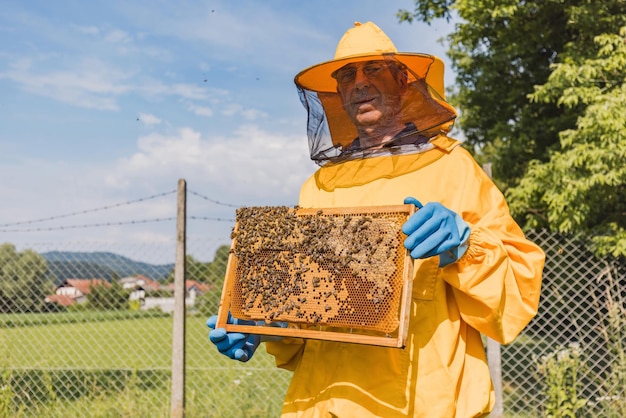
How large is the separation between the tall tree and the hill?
4919 millimetres

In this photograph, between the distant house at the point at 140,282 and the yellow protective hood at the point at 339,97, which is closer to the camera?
the yellow protective hood at the point at 339,97

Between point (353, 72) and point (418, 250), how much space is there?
34.4 inches

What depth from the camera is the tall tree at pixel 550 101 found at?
7.78 metres

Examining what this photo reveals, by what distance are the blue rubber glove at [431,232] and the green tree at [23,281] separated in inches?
229

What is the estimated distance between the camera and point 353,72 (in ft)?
7.41

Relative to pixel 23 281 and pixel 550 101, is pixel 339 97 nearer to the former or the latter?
pixel 23 281

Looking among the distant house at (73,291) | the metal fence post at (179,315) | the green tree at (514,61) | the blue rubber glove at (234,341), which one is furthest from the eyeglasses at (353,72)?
the green tree at (514,61)

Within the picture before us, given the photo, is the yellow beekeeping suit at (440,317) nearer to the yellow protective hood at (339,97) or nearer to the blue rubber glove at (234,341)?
the yellow protective hood at (339,97)

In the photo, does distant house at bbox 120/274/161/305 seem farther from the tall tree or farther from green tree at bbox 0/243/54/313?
the tall tree

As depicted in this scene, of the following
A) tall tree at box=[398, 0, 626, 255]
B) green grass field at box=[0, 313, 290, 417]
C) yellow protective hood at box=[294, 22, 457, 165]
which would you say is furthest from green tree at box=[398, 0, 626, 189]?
yellow protective hood at box=[294, 22, 457, 165]

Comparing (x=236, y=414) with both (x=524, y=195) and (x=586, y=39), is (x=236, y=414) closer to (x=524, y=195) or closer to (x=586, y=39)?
(x=524, y=195)

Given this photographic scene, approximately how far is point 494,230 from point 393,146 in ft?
1.60

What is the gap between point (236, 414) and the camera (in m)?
5.41

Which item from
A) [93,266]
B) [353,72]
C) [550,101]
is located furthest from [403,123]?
[550,101]
